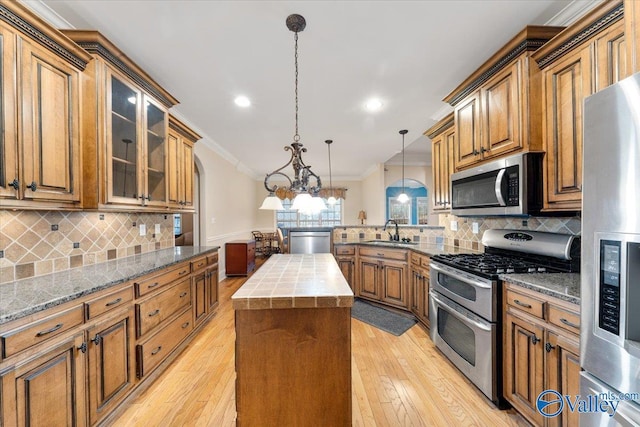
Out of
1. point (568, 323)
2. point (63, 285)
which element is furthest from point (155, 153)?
point (568, 323)

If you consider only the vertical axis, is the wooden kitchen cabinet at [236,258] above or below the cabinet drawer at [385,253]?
below

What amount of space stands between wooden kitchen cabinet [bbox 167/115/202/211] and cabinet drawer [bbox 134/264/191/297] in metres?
0.80

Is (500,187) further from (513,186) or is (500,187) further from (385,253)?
(385,253)

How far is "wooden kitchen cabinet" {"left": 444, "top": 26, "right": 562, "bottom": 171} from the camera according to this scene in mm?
1758

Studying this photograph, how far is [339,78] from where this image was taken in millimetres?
2465

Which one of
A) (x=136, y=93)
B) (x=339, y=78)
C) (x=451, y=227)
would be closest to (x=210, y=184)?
(x=136, y=93)

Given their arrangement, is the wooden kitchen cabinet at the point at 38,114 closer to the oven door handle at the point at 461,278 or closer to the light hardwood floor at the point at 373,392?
the light hardwood floor at the point at 373,392

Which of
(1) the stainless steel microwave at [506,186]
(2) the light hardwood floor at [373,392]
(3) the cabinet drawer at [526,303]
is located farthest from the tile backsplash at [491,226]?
(2) the light hardwood floor at [373,392]

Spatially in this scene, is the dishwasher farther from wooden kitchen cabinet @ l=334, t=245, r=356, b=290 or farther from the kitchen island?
the kitchen island

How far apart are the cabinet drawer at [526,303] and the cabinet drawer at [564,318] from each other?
6cm

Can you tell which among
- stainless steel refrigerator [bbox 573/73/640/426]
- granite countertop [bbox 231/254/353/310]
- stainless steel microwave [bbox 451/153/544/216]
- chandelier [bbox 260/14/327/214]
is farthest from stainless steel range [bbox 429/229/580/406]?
chandelier [bbox 260/14/327/214]

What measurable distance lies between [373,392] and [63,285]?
2.18 meters

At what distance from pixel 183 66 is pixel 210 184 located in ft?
9.14

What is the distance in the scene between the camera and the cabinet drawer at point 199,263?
2701 mm
